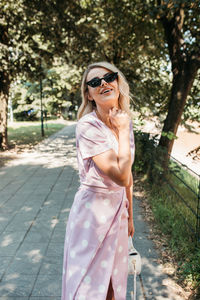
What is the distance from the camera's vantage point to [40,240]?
417cm

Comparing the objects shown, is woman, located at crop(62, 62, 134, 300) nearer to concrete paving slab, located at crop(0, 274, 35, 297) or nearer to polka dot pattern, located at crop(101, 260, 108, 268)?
polka dot pattern, located at crop(101, 260, 108, 268)

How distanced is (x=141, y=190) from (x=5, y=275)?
4.14 m

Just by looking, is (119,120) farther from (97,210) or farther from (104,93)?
(97,210)

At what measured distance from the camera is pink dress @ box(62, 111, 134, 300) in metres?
1.70

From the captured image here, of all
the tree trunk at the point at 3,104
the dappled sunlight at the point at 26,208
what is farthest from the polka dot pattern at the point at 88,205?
the tree trunk at the point at 3,104

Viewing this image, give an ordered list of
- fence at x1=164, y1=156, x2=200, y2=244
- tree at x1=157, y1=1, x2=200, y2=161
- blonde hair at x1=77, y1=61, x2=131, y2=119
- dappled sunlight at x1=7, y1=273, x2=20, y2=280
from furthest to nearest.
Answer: tree at x1=157, y1=1, x2=200, y2=161 → fence at x1=164, y1=156, x2=200, y2=244 → dappled sunlight at x1=7, y1=273, x2=20, y2=280 → blonde hair at x1=77, y1=61, x2=131, y2=119

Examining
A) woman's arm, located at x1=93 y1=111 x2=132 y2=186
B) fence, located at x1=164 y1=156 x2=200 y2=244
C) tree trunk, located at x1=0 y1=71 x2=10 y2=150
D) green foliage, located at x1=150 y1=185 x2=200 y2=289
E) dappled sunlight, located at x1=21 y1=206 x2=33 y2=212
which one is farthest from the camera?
tree trunk, located at x1=0 y1=71 x2=10 y2=150

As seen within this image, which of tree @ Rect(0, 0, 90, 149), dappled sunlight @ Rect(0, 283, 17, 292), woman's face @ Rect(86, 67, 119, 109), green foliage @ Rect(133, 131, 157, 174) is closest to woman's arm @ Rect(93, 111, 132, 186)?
woman's face @ Rect(86, 67, 119, 109)

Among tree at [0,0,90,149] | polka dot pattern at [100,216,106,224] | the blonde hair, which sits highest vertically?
tree at [0,0,90,149]

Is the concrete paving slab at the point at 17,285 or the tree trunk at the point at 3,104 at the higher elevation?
the tree trunk at the point at 3,104

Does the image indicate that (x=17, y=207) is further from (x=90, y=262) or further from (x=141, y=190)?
(x=90, y=262)

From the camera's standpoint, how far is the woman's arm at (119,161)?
4.98ft

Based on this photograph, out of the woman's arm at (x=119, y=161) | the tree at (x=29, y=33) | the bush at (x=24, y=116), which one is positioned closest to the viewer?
the woman's arm at (x=119, y=161)

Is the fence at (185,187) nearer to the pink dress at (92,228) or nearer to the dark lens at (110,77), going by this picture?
the pink dress at (92,228)
